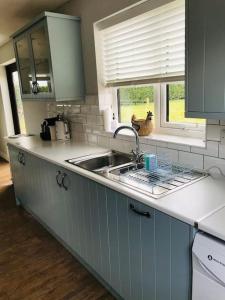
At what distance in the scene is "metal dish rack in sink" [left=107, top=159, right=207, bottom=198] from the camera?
140 cm

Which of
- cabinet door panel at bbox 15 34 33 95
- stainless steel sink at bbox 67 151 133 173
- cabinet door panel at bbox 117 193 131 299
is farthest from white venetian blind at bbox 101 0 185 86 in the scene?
cabinet door panel at bbox 117 193 131 299

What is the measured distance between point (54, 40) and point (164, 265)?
2086 mm

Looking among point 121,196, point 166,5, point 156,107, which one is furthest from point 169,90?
point 121,196

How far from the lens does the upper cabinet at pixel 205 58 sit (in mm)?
1126

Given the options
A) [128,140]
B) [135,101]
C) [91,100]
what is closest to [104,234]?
[128,140]

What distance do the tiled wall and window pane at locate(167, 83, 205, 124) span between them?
0.27 metres

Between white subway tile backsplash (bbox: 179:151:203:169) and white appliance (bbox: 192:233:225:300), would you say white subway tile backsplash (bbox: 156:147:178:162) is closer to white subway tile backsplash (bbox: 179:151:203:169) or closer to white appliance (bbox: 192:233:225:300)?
white subway tile backsplash (bbox: 179:151:203:169)

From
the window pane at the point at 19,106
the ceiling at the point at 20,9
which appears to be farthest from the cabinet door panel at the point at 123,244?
the window pane at the point at 19,106

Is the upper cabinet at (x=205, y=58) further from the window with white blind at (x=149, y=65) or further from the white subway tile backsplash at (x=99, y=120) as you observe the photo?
the white subway tile backsplash at (x=99, y=120)

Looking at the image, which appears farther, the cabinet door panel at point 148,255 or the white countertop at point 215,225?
the cabinet door panel at point 148,255

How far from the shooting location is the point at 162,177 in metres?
1.56

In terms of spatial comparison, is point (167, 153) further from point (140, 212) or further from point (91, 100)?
point (91, 100)

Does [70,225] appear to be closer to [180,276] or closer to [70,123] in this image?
[180,276]

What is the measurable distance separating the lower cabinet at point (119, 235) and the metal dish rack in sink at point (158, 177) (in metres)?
0.11
